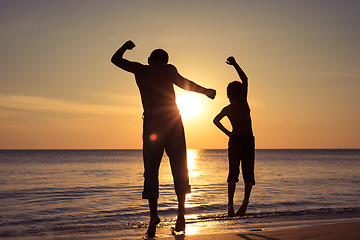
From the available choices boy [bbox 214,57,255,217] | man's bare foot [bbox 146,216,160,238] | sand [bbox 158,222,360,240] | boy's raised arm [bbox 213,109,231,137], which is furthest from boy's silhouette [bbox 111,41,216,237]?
boy [bbox 214,57,255,217]

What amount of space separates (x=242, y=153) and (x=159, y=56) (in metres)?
2.21

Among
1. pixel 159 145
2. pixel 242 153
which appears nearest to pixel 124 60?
pixel 159 145

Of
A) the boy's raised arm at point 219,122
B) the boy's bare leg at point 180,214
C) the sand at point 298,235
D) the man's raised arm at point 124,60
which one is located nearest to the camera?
the sand at point 298,235

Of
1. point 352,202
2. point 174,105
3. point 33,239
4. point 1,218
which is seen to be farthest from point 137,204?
point 174,105

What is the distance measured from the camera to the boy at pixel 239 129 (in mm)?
6172

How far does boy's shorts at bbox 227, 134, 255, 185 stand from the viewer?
6215 mm

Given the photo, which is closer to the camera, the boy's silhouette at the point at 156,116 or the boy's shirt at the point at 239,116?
the boy's silhouette at the point at 156,116

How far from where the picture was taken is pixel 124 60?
4.98 m

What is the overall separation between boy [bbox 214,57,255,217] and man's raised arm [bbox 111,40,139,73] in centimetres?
179

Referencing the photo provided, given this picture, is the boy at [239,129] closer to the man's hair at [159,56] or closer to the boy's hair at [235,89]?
the boy's hair at [235,89]

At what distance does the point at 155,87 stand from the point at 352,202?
46.9ft

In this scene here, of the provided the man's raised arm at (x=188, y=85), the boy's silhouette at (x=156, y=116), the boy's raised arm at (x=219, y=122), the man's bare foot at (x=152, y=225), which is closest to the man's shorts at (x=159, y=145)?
the boy's silhouette at (x=156, y=116)

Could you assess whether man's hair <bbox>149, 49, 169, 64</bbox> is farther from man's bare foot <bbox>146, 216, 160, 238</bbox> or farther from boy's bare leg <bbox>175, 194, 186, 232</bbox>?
man's bare foot <bbox>146, 216, 160, 238</bbox>

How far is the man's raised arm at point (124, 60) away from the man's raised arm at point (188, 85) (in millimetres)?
530
